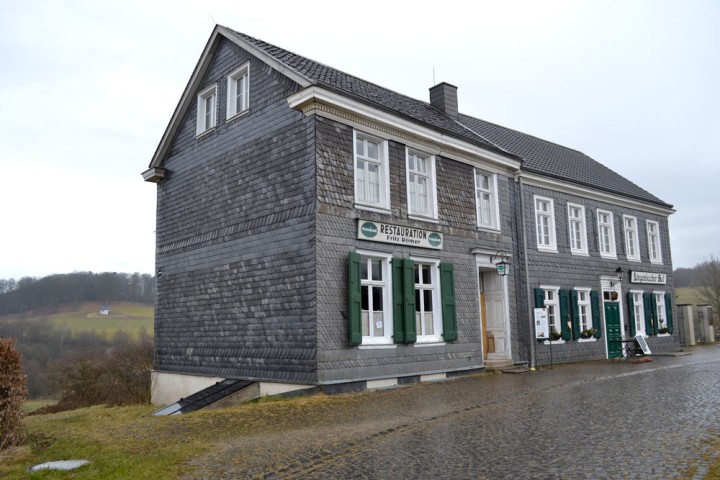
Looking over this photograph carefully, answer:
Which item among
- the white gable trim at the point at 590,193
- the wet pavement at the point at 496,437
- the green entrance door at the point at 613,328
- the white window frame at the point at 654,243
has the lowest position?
the wet pavement at the point at 496,437

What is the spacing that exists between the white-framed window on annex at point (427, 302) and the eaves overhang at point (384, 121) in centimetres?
320

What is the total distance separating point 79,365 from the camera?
2545 centimetres

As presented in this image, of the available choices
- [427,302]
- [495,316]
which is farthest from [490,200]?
[427,302]

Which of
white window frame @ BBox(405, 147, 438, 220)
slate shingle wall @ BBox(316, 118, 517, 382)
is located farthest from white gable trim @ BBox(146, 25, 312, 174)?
white window frame @ BBox(405, 147, 438, 220)

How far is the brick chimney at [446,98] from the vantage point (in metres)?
20.8

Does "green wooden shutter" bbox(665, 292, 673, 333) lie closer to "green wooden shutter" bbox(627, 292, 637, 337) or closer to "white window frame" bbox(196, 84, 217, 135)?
"green wooden shutter" bbox(627, 292, 637, 337)

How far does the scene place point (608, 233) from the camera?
2339cm

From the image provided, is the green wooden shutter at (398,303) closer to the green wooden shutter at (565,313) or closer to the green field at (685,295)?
the green wooden shutter at (565,313)

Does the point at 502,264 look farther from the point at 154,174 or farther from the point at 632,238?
the point at 154,174

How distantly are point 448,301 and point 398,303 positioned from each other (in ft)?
6.36

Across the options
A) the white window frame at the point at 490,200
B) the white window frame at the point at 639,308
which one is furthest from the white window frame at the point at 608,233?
the white window frame at the point at 490,200

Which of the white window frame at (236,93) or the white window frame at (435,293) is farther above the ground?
the white window frame at (236,93)

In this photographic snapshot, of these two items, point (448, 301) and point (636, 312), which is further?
point (636, 312)

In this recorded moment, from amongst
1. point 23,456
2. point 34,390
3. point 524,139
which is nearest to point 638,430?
point 23,456
